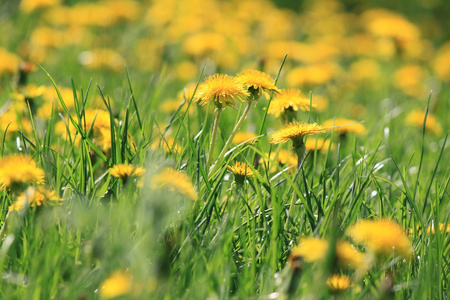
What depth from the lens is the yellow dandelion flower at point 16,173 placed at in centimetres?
131

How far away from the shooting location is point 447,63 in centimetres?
421

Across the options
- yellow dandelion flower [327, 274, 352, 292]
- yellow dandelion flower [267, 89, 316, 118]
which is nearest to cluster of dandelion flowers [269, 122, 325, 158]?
yellow dandelion flower [267, 89, 316, 118]

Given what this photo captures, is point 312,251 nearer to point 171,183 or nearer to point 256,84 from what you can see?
point 171,183

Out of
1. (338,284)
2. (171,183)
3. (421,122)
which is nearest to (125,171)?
(171,183)

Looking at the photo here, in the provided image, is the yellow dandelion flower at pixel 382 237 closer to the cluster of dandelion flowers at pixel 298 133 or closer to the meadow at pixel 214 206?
the meadow at pixel 214 206

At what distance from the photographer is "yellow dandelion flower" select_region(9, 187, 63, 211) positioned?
1.29 m

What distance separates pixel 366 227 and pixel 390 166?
1056 millimetres

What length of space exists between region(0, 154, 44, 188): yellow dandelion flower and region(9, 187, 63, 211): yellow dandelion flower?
0.09ft

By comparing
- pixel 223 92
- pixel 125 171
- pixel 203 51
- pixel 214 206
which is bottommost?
pixel 203 51

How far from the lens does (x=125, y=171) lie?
4.71 ft

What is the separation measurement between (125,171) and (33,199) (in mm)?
231

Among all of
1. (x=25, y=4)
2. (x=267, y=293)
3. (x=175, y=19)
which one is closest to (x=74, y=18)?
(x=25, y=4)

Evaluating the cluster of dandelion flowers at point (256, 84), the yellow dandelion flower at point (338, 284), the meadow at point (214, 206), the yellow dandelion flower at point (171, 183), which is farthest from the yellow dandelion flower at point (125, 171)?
the yellow dandelion flower at point (338, 284)

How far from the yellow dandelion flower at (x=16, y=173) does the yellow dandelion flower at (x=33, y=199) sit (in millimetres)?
28
